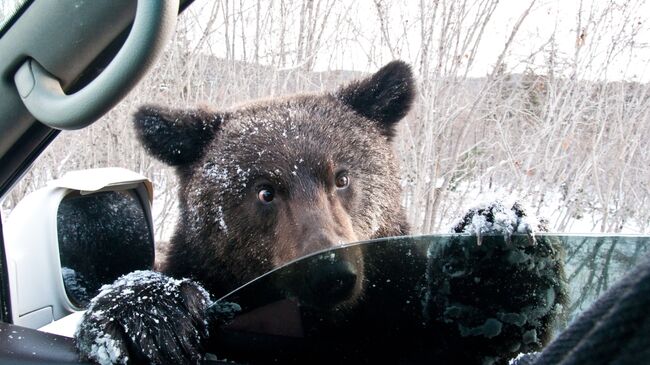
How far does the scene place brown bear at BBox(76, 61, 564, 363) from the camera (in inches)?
95.8

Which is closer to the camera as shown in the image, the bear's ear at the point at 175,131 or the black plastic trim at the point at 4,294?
the black plastic trim at the point at 4,294

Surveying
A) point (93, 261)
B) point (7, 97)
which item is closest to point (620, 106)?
point (93, 261)

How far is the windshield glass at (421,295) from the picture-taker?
1.16 meters

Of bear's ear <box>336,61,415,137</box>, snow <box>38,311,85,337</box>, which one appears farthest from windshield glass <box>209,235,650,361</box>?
bear's ear <box>336,61,415,137</box>

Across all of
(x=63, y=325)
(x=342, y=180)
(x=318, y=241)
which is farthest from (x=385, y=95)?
(x=63, y=325)

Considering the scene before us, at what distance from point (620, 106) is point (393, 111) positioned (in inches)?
Answer: 88.0

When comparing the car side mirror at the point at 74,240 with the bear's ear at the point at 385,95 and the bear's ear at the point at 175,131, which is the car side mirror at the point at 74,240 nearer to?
the bear's ear at the point at 175,131

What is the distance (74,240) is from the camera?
2174mm

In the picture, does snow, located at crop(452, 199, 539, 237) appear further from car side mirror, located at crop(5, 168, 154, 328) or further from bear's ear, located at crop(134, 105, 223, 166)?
bear's ear, located at crop(134, 105, 223, 166)

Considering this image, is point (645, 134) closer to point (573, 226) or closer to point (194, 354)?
point (573, 226)

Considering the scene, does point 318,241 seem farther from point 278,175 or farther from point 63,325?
point 63,325

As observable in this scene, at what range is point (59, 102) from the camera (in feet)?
4.48

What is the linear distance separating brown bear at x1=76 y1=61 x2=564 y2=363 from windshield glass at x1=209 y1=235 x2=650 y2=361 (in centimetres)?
78

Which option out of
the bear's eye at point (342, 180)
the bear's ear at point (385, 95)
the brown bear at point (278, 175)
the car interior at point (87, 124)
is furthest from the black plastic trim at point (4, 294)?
the bear's ear at point (385, 95)
